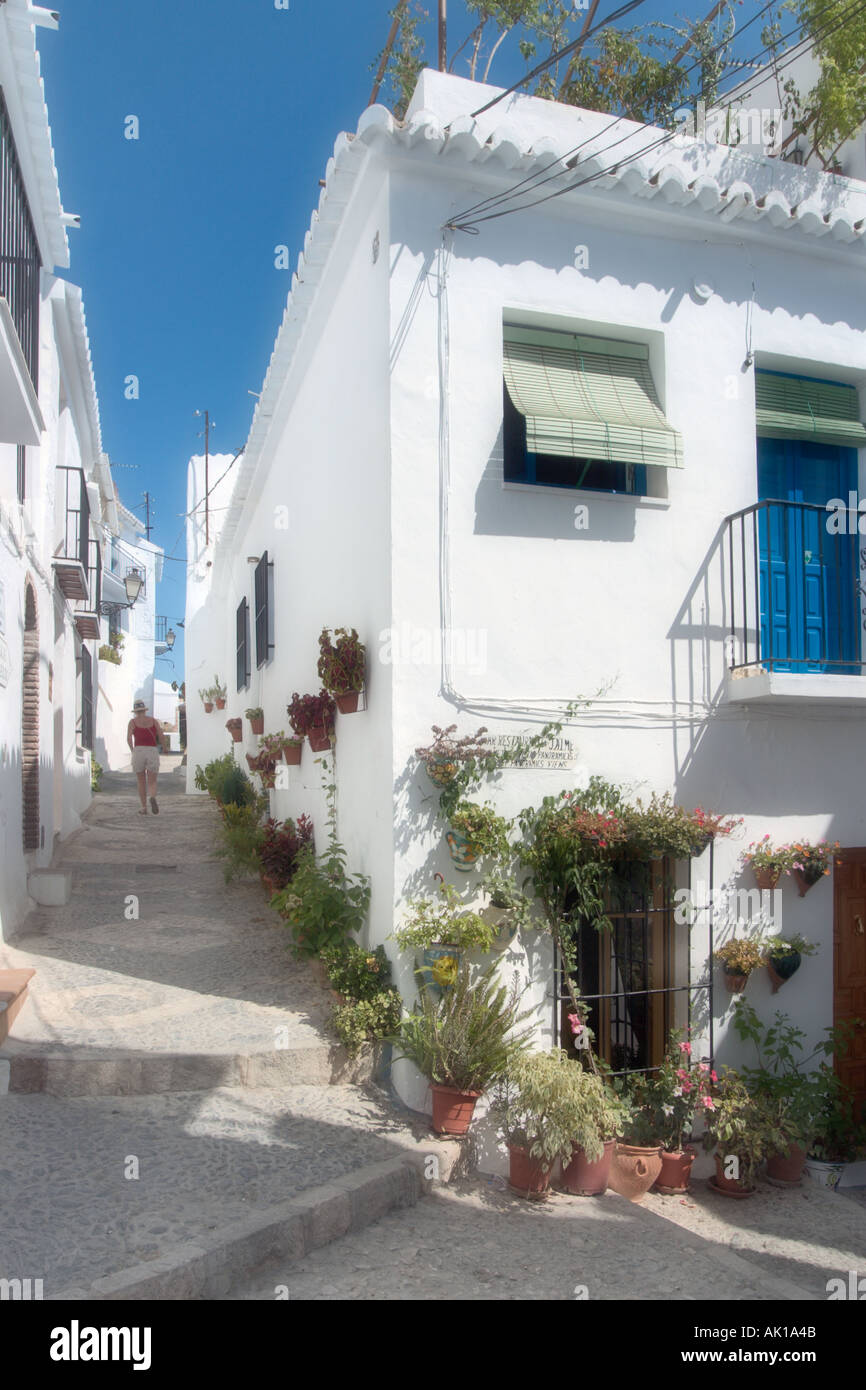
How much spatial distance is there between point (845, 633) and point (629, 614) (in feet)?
6.71

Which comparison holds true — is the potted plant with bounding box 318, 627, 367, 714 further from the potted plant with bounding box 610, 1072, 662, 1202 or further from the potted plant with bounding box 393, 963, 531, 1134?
the potted plant with bounding box 610, 1072, 662, 1202

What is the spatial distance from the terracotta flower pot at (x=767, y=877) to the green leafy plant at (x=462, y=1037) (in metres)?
2.12

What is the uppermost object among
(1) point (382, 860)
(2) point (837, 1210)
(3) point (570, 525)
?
(3) point (570, 525)

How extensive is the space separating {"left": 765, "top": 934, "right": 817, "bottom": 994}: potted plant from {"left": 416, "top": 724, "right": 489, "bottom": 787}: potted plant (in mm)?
2482

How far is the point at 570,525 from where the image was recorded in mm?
6562

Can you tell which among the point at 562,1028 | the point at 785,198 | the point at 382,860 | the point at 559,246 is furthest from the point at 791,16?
the point at 562,1028

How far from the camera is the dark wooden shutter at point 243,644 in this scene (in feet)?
44.5

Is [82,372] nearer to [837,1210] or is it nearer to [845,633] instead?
[845,633]

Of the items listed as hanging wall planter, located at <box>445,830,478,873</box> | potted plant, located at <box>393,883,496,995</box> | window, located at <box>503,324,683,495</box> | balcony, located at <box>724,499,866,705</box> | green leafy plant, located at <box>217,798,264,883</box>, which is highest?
window, located at <box>503,324,683,495</box>

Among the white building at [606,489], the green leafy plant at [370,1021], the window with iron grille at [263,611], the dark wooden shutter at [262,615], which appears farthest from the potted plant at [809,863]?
the dark wooden shutter at [262,615]

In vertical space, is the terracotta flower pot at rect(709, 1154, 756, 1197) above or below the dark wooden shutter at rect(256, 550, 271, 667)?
below

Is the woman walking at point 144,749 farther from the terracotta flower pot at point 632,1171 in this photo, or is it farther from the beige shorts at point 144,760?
the terracotta flower pot at point 632,1171

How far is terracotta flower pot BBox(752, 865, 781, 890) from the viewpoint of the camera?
6742 millimetres

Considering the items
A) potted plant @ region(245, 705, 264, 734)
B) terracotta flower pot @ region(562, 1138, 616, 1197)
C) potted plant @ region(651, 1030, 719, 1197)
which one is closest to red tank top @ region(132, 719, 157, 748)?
potted plant @ region(245, 705, 264, 734)
